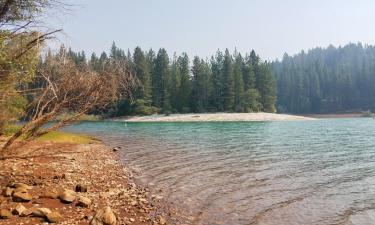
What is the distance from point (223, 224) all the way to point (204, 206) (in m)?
2.17

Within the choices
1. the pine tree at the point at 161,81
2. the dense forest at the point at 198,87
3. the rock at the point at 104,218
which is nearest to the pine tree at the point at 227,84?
the dense forest at the point at 198,87

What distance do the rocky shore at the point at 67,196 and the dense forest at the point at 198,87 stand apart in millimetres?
90253

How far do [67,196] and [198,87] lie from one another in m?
107

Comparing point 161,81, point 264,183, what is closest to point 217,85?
point 161,81

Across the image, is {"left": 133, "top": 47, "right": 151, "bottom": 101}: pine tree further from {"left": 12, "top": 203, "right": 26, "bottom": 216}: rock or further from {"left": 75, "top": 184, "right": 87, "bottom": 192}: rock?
{"left": 12, "top": 203, "right": 26, "bottom": 216}: rock

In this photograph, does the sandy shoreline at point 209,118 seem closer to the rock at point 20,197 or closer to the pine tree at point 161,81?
the pine tree at point 161,81

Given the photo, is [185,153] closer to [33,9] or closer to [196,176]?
[196,176]

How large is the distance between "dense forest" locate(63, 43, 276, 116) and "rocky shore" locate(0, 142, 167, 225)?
90253 mm

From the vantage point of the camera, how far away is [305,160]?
86.8ft

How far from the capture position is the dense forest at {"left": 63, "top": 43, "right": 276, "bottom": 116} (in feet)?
374

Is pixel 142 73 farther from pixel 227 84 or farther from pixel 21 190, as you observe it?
pixel 21 190

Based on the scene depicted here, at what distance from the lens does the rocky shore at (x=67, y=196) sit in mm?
11477

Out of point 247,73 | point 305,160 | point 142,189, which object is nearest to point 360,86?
point 247,73

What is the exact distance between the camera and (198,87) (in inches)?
4712
